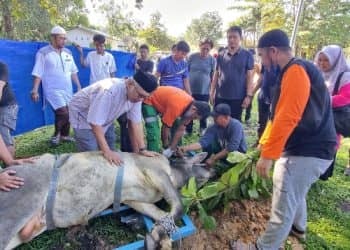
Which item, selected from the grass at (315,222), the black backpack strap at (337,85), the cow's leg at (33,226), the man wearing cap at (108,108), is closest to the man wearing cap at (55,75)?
the grass at (315,222)

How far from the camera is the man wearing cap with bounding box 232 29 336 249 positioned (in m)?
2.24

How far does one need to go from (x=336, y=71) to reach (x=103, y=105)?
9.04ft

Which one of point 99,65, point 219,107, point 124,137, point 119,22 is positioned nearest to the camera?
point 219,107

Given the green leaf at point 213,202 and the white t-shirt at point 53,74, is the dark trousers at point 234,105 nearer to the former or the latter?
the green leaf at point 213,202

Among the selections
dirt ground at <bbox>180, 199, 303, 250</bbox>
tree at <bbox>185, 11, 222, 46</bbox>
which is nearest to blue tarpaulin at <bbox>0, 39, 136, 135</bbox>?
dirt ground at <bbox>180, 199, 303, 250</bbox>

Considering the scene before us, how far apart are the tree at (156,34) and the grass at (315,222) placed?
106 ft

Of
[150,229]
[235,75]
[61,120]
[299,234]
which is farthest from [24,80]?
[299,234]

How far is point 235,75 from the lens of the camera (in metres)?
5.23

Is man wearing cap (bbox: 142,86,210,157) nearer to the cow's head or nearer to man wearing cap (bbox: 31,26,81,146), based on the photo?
the cow's head

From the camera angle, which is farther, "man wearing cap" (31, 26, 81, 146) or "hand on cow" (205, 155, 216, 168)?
"man wearing cap" (31, 26, 81, 146)

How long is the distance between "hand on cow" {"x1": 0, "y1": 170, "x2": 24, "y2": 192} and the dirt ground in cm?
156

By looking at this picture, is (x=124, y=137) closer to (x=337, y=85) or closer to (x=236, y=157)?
(x=236, y=157)

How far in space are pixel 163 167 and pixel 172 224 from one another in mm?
681

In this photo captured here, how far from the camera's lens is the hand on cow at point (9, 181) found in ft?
7.79
